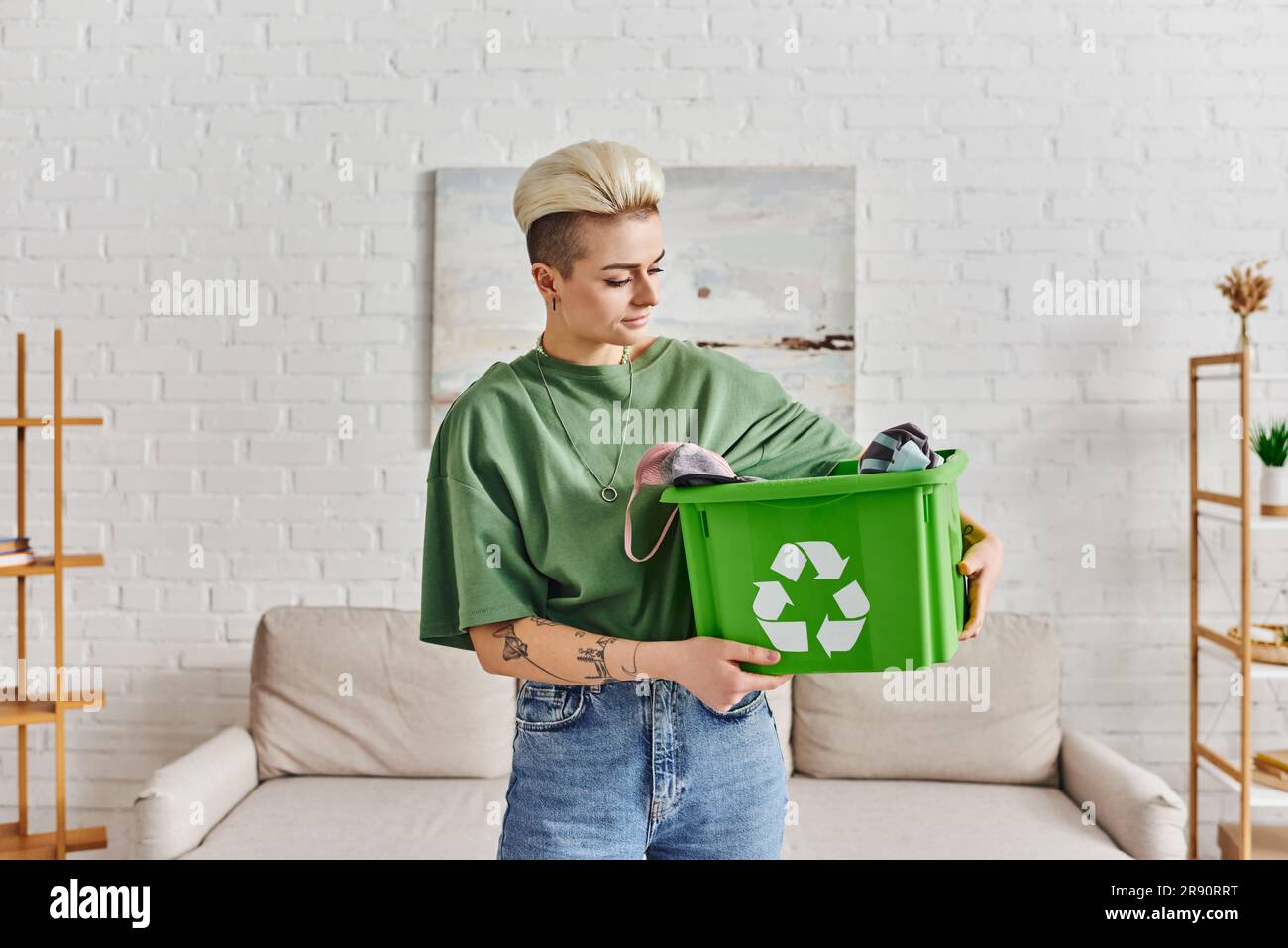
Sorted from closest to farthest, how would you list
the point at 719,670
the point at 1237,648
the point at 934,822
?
the point at 719,670 < the point at 934,822 < the point at 1237,648

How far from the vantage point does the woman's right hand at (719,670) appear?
1035mm

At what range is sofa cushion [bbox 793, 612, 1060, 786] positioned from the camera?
99.3 inches

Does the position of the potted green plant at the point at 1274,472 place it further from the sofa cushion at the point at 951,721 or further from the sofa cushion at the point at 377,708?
the sofa cushion at the point at 377,708

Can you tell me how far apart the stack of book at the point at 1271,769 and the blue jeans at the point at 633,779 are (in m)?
1.89

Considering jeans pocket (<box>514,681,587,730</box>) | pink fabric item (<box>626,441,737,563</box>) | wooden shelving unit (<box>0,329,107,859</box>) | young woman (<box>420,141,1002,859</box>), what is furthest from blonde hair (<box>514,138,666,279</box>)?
wooden shelving unit (<box>0,329,107,859</box>)

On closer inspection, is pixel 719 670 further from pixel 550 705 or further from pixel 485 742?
pixel 485 742

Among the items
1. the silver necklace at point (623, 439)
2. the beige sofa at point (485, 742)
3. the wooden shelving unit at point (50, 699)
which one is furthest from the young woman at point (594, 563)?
the wooden shelving unit at point (50, 699)

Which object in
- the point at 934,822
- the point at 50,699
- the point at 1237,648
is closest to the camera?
the point at 934,822

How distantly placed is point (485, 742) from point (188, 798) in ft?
2.21

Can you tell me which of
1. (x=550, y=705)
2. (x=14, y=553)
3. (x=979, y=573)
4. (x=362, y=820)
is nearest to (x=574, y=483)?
(x=550, y=705)

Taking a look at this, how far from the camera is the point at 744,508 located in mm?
1057

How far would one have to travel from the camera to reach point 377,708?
8.42 ft
